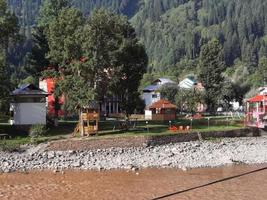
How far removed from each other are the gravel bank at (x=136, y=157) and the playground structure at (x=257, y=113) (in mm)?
10276

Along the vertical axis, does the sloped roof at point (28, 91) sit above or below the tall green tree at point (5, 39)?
below

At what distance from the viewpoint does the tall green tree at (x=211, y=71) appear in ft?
315

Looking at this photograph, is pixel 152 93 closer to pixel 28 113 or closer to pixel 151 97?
pixel 151 97

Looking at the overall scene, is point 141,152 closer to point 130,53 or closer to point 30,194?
point 130,53

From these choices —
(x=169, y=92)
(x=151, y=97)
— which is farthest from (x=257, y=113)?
(x=151, y=97)

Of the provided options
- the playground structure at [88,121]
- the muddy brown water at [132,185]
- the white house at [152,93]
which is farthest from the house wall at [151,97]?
the muddy brown water at [132,185]

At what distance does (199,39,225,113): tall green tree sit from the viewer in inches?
3782

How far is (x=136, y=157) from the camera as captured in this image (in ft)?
149

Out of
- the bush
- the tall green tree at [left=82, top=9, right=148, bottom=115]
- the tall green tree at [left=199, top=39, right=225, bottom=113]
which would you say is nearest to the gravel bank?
the bush

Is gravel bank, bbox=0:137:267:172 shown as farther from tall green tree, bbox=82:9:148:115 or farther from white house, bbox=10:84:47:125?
white house, bbox=10:84:47:125

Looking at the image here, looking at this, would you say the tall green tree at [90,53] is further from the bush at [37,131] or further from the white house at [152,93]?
the white house at [152,93]

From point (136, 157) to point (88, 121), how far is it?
26.7 ft

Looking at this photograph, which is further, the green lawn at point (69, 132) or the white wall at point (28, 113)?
the white wall at point (28, 113)

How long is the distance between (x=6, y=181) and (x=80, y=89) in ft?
55.2
